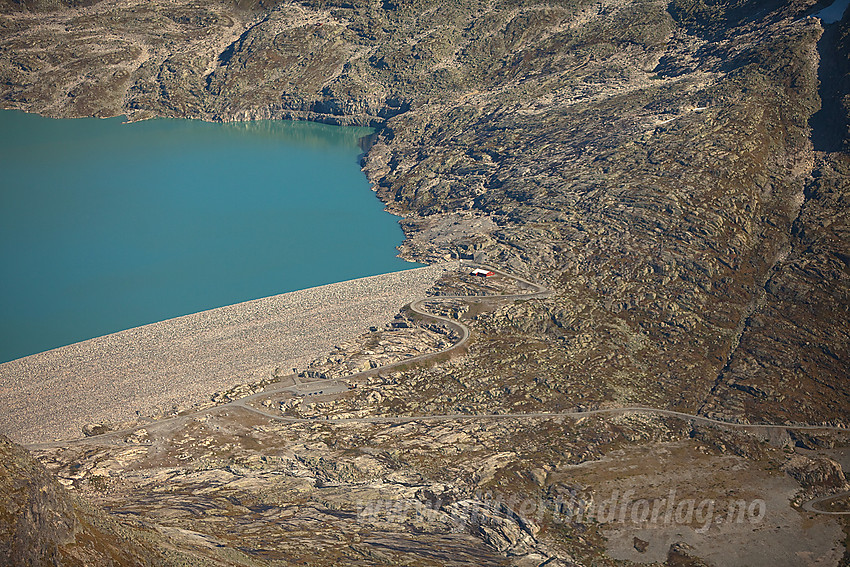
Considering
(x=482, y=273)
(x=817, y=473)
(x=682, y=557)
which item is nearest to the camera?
(x=682, y=557)

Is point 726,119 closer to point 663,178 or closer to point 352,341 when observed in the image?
point 663,178

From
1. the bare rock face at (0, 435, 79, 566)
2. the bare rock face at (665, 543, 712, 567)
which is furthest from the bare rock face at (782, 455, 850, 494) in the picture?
the bare rock face at (0, 435, 79, 566)

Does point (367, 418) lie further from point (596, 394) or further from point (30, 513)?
point (30, 513)

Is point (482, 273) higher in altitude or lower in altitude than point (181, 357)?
higher

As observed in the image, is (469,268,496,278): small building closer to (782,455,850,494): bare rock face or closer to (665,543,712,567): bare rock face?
(782,455,850,494): bare rock face

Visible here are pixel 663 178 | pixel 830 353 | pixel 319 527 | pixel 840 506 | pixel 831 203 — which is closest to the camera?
pixel 319 527

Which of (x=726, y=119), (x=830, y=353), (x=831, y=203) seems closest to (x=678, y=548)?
(x=830, y=353)

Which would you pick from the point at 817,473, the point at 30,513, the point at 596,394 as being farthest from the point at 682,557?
the point at 30,513
